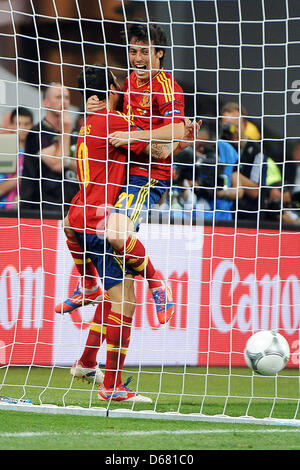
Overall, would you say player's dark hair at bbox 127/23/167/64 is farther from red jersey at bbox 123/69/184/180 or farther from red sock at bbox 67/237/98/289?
red sock at bbox 67/237/98/289

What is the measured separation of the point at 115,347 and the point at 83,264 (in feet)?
2.78

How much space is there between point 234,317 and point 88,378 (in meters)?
2.09

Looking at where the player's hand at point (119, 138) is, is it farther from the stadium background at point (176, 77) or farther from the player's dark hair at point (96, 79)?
the stadium background at point (176, 77)

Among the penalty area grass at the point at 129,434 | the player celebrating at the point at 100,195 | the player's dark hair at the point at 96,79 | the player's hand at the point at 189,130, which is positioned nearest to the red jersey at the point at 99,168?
the player celebrating at the point at 100,195

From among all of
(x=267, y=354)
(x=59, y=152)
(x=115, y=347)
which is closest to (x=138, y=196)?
(x=115, y=347)

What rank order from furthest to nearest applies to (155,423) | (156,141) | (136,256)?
(156,141)
(136,256)
(155,423)

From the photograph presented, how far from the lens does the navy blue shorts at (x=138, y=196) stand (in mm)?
5336

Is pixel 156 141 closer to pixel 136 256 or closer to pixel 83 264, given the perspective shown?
pixel 136 256

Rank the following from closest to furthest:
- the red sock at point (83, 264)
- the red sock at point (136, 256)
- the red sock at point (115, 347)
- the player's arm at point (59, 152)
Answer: the red sock at point (115, 347) → the red sock at point (136, 256) → the red sock at point (83, 264) → the player's arm at point (59, 152)

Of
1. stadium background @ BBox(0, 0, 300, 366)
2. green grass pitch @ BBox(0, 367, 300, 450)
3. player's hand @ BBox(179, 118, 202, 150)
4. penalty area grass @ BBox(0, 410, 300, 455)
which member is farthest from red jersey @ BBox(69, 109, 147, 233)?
penalty area grass @ BBox(0, 410, 300, 455)

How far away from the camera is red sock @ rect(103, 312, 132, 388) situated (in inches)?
204

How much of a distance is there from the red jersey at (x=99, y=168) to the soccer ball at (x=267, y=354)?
1.22 m

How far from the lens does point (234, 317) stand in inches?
288

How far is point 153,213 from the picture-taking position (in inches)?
278
